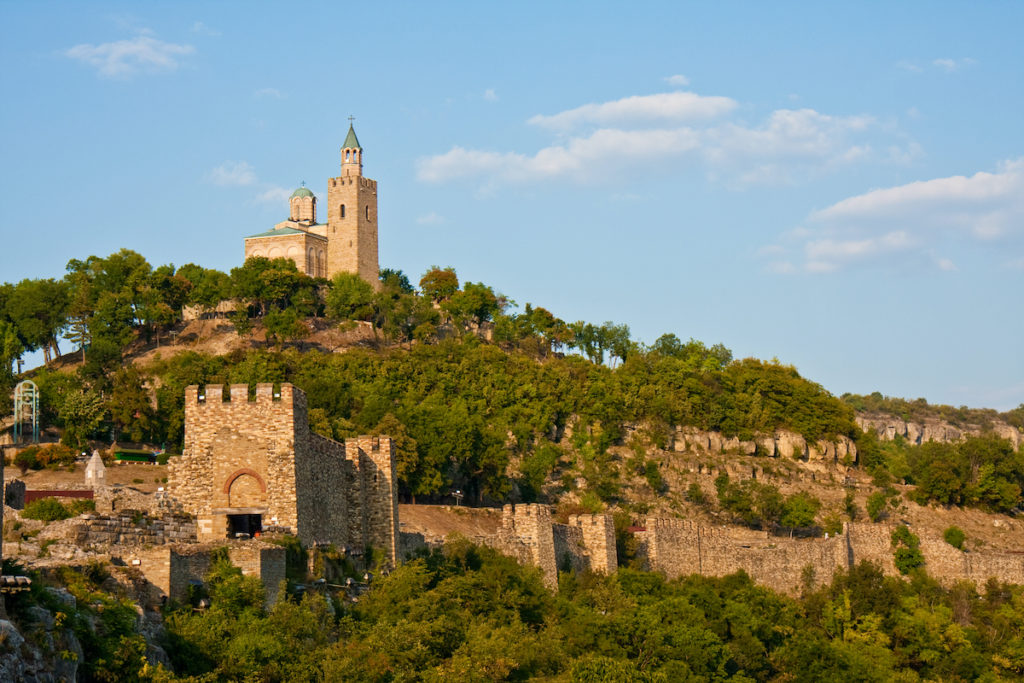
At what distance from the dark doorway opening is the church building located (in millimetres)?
58895

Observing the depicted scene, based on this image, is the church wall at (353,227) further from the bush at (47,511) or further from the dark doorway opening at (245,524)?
the bush at (47,511)

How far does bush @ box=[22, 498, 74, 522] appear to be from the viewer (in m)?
26.1

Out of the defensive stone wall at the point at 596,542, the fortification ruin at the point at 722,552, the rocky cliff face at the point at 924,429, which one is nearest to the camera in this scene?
the fortification ruin at the point at 722,552

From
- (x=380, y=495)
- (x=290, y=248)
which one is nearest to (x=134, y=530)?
(x=380, y=495)

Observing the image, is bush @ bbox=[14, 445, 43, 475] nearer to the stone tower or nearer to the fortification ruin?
the fortification ruin

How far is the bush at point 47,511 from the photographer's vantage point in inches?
1027

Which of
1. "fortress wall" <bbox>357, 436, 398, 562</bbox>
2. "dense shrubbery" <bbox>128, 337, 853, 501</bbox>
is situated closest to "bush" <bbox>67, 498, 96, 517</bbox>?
"fortress wall" <bbox>357, 436, 398, 562</bbox>

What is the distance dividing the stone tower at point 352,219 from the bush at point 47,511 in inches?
2416

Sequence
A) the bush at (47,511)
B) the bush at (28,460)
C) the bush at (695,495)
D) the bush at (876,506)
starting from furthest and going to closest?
the bush at (876,506) → the bush at (695,495) → the bush at (28,460) → the bush at (47,511)

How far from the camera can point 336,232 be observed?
3538 inches

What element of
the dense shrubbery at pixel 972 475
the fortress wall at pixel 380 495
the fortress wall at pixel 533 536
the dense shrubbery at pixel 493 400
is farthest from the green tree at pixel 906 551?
the fortress wall at pixel 380 495

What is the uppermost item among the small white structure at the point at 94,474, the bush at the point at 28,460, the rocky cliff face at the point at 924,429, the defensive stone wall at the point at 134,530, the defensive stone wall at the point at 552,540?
the rocky cliff face at the point at 924,429

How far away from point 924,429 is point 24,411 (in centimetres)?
8731

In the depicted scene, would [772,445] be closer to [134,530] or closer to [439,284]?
[439,284]
